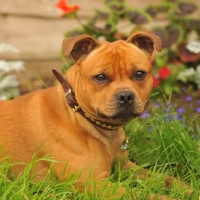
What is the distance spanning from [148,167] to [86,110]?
1.01m

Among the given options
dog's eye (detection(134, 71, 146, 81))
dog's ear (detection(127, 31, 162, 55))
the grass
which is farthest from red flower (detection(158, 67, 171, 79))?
dog's eye (detection(134, 71, 146, 81))

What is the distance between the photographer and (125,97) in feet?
12.2

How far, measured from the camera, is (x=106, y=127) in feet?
13.1

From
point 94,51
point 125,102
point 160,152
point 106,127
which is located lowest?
point 160,152

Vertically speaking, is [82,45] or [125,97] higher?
[82,45]

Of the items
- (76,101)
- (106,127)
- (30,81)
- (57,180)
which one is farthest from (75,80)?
(30,81)

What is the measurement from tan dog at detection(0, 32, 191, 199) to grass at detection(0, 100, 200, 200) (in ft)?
0.49

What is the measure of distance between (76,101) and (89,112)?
0.45 feet

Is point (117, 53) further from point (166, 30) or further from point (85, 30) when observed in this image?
point (166, 30)

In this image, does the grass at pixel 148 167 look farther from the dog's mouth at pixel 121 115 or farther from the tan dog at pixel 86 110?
the dog's mouth at pixel 121 115

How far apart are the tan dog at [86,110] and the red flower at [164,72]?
2013 mm

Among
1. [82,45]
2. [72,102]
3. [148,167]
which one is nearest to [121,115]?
[72,102]

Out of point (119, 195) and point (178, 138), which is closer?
point (119, 195)

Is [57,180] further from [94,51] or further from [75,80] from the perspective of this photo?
[94,51]
